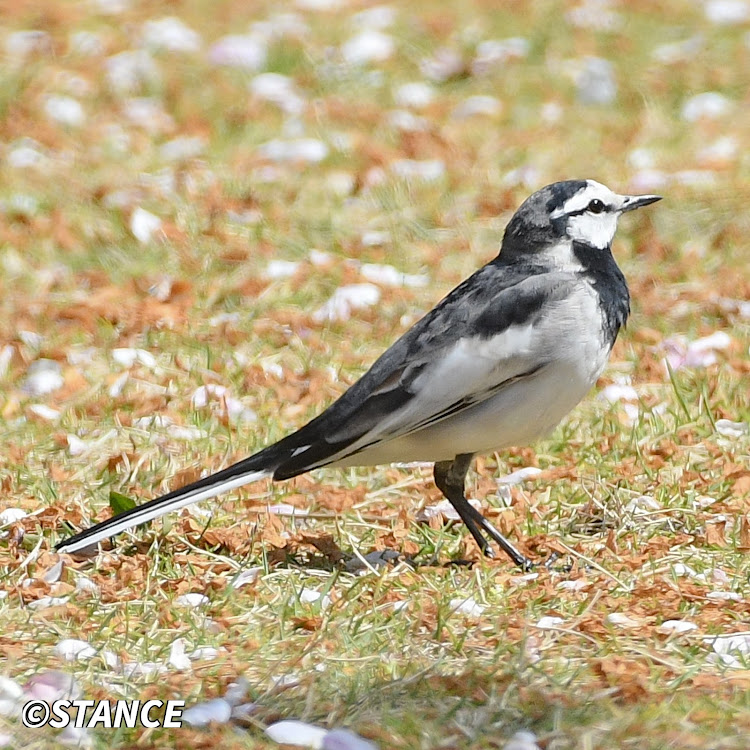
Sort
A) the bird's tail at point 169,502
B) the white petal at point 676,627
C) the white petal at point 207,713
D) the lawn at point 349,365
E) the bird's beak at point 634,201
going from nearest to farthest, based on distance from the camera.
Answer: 1. the white petal at point 207,713
2. the lawn at point 349,365
3. the white petal at point 676,627
4. the bird's tail at point 169,502
5. the bird's beak at point 634,201

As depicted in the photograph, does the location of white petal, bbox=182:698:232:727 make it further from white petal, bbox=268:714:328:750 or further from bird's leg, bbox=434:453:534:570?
bird's leg, bbox=434:453:534:570

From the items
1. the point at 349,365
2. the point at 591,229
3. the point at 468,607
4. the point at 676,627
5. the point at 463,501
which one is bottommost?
the point at 349,365

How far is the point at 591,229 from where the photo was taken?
5668 mm

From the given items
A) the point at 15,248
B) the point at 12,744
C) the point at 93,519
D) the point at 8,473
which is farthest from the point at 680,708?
the point at 15,248

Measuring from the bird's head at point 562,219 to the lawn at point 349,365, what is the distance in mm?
898

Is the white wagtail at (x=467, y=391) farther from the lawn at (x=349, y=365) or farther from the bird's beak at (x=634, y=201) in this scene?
the bird's beak at (x=634, y=201)

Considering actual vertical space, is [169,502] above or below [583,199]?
below

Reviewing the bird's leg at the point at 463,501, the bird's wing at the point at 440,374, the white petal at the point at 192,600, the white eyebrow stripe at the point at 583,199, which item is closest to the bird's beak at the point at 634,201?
the white eyebrow stripe at the point at 583,199

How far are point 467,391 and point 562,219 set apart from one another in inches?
32.0

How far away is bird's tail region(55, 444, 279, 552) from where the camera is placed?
509 centimetres

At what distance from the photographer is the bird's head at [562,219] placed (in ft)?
18.5

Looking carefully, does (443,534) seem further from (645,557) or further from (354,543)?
(645,557)

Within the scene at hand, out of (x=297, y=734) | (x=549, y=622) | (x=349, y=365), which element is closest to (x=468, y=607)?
(x=549, y=622)

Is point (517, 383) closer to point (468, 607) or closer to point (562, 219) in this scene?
point (562, 219)
